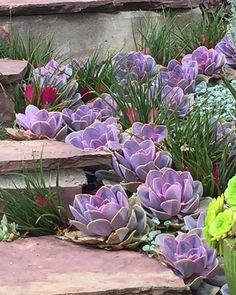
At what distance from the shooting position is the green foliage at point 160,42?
399cm

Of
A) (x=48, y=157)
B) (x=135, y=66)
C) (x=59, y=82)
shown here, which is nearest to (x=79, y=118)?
(x=59, y=82)

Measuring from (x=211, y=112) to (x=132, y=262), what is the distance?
0.89 meters

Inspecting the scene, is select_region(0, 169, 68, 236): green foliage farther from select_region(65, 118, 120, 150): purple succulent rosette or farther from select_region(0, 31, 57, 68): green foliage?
select_region(0, 31, 57, 68): green foliage

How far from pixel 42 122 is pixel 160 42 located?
1.09 metres

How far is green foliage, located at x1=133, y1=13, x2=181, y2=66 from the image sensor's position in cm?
399

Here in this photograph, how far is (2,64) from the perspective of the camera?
351 cm

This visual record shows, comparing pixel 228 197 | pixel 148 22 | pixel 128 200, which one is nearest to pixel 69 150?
pixel 128 200

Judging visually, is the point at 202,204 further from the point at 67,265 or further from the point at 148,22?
the point at 148,22

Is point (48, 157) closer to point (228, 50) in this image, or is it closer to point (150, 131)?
point (150, 131)

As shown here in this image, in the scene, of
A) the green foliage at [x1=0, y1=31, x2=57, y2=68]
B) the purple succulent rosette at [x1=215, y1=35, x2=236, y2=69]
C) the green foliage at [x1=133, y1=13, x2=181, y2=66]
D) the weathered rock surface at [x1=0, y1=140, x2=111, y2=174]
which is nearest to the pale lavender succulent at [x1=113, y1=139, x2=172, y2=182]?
the weathered rock surface at [x1=0, y1=140, x2=111, y2=174]

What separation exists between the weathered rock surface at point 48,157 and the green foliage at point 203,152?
27 cm

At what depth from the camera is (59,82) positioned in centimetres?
347

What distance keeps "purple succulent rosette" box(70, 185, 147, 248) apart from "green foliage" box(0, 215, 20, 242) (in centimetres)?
22

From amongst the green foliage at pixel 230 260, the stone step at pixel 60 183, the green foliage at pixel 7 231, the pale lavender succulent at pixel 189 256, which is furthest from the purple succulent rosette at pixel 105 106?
the green foliage at pixel 230 260
